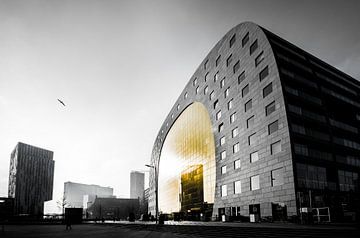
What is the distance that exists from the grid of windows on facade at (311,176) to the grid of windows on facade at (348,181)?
5056 millimetres

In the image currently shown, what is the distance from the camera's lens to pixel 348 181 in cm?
5094

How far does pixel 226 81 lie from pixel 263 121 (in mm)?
15642

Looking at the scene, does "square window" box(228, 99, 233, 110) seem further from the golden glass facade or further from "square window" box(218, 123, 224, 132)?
the golden glass facade

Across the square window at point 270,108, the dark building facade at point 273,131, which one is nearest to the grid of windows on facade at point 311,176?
the dark building facade at point 273,131

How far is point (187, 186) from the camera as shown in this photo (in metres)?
76.6

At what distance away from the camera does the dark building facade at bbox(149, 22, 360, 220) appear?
141 feet

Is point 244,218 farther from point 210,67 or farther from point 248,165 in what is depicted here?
point 210,67

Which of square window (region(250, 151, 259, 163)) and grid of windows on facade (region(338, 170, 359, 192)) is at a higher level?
square window (region(250, 151, 259, 163))

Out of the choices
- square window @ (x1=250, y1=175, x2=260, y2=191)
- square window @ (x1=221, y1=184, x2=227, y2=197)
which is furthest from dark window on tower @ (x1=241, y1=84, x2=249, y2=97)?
square window @ (x1=221, y1=184, x2=227, y2=197)

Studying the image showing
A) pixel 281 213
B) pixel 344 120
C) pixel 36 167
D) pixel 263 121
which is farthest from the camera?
pixel 36 167

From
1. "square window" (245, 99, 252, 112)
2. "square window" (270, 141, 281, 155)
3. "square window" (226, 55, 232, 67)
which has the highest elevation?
"square window" (226, 55, 232, 67)

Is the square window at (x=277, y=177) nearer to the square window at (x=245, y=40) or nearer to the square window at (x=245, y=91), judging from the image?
the square window at (x=245, y=91)

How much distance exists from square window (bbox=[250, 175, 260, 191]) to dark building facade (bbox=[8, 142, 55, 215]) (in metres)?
145

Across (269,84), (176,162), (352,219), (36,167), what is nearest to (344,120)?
(269,84)
